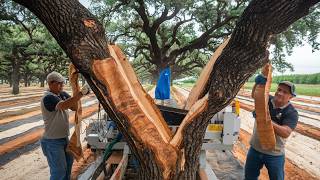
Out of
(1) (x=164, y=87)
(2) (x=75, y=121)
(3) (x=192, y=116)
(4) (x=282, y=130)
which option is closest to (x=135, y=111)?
(3) (x=192, y=116)

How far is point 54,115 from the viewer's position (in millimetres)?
4688

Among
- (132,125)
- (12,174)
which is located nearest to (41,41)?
(12,174)

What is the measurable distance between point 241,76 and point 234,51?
0.27 meters

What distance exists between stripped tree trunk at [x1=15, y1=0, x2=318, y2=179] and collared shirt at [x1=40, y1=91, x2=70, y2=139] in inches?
63.2

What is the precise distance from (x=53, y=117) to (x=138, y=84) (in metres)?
1.89

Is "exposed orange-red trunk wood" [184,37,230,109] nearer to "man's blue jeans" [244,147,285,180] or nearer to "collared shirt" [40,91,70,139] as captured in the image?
"man's blue jeans" [244,147,285,180]

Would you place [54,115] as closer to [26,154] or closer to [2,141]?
[26,154]

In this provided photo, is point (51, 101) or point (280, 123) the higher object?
point (51, 101)

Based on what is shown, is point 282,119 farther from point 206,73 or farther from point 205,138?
point 205,138

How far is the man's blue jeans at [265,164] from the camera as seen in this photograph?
423 centimetres

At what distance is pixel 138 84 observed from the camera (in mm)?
3430

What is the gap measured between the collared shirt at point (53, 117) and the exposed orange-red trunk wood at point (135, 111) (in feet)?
5.51

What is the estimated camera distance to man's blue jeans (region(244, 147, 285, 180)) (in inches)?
166

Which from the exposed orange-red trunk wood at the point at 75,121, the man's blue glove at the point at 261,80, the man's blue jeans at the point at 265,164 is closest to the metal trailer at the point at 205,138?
the exposed orange-red trunk wood at the point at 75,121
